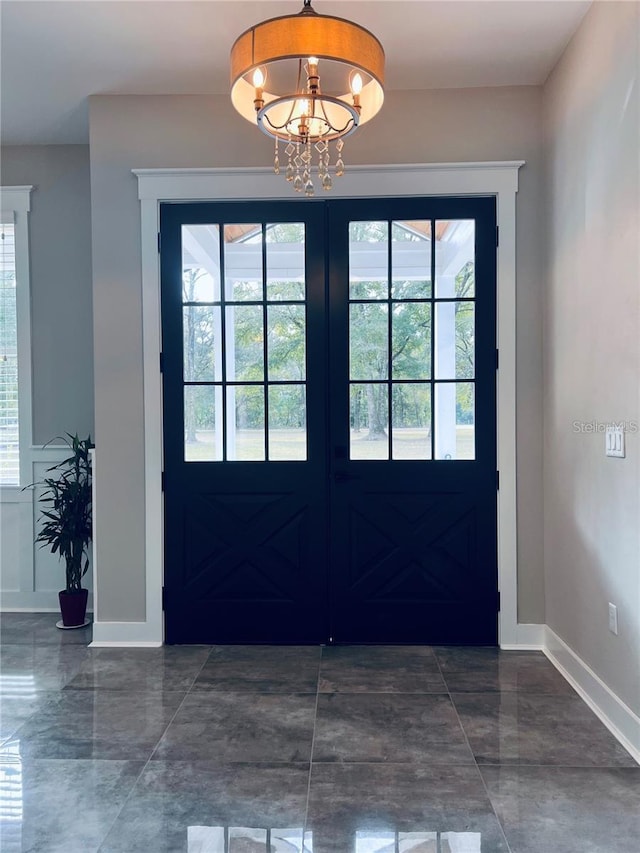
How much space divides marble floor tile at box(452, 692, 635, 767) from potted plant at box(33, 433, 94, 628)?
2363mm

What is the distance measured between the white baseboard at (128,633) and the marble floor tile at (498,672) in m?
1.61

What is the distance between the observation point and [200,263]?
3625mm

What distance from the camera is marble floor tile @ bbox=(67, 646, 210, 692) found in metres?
3.11

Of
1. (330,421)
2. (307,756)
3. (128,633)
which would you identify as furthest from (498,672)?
(128,633)

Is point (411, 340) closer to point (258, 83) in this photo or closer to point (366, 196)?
point (366, 196)

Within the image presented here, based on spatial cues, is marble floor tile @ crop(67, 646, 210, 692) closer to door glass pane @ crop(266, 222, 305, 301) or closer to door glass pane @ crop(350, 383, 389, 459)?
door glass pane @ crop(350, 383, 389, 459)

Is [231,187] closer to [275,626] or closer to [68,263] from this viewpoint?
[68,263]

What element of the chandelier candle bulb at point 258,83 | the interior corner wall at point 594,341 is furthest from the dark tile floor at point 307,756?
the chandelier candle bulb at point 258,83

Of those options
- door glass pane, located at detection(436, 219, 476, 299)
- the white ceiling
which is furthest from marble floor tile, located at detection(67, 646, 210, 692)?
the white ceiling

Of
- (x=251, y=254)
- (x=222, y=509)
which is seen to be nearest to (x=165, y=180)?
(x=251, y=254)

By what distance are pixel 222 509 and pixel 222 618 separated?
621mm

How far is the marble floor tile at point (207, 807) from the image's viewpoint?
1931 mm

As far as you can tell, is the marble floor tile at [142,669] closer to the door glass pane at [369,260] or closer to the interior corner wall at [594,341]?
the interior corner wall at [594,341]

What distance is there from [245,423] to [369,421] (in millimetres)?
701
